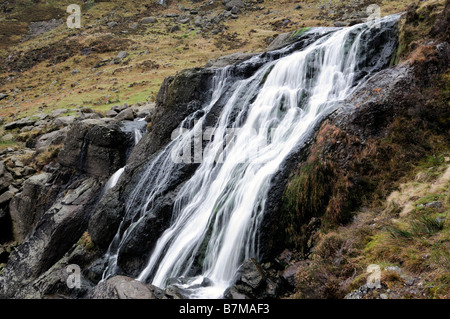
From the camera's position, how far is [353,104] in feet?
27.1

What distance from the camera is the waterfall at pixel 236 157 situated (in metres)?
8.12

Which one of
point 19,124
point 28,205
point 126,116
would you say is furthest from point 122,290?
point 19,124

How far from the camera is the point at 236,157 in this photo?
10.4m

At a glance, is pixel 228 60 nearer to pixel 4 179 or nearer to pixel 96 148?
pixel 96 148

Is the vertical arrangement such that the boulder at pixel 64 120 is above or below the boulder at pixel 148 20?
below

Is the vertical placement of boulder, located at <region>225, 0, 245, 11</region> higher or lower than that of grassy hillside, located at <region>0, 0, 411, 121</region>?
higher

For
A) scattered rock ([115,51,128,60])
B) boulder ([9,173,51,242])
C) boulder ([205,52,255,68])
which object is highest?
boulder ([205,52,255,68])

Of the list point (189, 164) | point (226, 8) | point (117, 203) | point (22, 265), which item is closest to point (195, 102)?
point (189, 164)

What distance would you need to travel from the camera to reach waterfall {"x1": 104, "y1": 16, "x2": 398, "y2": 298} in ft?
26.6
